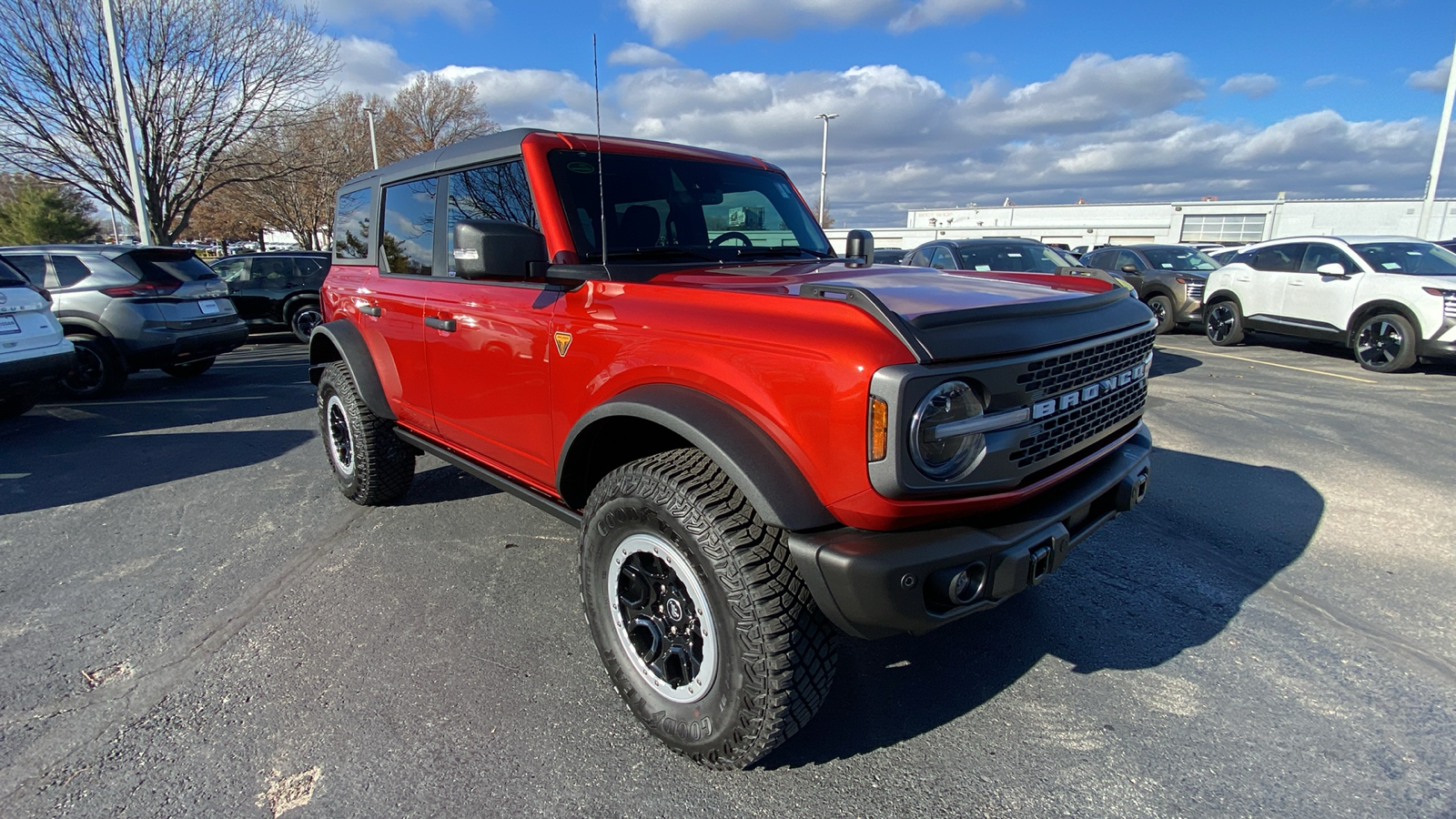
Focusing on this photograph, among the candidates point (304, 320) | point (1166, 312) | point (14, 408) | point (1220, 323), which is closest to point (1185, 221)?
point (1166, 312)

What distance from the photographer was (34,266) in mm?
8008

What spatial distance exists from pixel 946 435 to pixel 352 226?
412 centimetres

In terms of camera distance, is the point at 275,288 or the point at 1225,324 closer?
the point at 1225,324

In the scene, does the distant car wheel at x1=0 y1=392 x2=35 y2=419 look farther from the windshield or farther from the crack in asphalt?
the windshield

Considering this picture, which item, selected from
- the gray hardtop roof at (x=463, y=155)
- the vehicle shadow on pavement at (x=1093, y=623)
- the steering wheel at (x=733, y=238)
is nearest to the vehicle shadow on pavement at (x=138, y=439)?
the gray hardtop roof at (x=463, y=155)

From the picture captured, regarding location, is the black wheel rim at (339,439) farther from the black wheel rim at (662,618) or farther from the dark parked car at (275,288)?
the dark parked car at (275,288)

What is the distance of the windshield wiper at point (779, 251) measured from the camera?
3.34 metres

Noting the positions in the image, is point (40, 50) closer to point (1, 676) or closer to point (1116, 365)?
point (1, 676)

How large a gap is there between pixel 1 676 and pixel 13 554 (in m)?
1.50

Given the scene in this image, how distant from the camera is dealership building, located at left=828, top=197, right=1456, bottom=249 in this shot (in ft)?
136

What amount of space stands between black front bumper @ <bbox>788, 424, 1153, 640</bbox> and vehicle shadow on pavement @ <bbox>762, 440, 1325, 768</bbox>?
71cm

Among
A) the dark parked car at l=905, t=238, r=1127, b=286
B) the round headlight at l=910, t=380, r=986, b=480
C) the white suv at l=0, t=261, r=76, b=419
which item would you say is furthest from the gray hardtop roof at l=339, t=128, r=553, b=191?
the dark parked car at l=905, t=238, r=1127, b=286

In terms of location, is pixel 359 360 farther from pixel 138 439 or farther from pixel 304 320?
pixel 304 320

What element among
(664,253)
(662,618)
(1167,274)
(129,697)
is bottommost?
(129,697)
